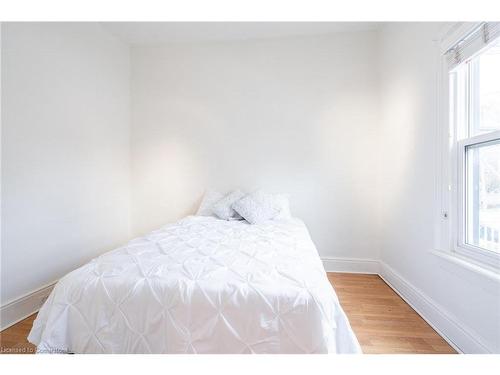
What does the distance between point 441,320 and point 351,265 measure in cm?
121

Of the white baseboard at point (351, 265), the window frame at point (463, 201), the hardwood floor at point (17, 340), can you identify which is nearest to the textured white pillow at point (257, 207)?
the white baseboard at point (351, 265)

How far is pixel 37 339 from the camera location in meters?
1.14

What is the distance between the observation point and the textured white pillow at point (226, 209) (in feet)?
8.59

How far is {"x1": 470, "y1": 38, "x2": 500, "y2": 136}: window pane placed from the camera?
1383mm

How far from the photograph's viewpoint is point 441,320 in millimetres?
1592

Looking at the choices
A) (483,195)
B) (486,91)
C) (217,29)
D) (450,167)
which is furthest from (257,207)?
(217,29)

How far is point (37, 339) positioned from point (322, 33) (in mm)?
3766

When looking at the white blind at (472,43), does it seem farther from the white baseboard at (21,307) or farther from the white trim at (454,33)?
the white baseboard at (21,307)

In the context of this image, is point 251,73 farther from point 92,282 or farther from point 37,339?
point 37,339

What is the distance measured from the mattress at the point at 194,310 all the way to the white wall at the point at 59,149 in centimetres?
A: 118

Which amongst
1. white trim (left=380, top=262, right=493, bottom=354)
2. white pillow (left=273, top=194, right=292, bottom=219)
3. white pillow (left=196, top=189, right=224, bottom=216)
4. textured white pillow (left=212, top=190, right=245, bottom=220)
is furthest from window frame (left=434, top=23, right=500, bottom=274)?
white pillow (left=196, top=189, right=224, bottom=216)

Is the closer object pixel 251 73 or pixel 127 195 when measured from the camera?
pixel 251 73

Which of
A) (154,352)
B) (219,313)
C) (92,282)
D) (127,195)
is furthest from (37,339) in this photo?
(127,195)

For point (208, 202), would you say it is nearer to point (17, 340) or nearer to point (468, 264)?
point (17, 340)
